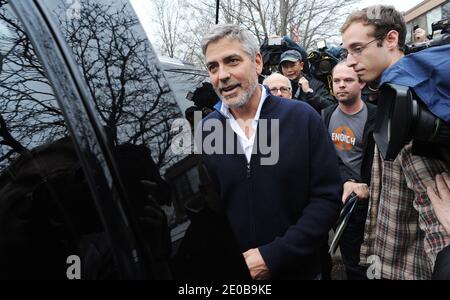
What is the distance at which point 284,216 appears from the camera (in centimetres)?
144

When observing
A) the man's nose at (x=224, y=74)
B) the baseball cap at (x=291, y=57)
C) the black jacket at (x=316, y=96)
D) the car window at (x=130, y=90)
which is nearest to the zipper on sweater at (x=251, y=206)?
the man's nose at (x=224, y=74)

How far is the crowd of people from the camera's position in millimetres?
1348

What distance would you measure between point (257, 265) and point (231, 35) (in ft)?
3.21

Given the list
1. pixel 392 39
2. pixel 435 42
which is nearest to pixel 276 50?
pixel 392 39

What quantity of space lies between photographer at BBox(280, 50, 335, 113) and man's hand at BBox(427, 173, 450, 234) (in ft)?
7.00

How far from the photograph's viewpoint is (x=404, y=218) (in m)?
1.61

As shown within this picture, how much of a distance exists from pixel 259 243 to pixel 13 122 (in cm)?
97

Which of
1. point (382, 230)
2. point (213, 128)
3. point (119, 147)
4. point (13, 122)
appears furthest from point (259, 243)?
point (13, 122)

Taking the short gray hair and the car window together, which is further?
the short gray hair

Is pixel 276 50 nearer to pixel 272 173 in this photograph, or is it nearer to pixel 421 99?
pixel 272 173

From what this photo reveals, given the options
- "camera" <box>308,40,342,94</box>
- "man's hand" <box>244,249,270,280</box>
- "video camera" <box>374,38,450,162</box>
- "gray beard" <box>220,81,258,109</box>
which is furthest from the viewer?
"camera" <box>308,40,342,94</box>

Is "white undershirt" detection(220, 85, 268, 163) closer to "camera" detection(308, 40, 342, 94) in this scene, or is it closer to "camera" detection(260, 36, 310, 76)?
"camera" detection(308, 40, 342, 94)

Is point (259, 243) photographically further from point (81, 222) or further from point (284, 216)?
point (81, 222)

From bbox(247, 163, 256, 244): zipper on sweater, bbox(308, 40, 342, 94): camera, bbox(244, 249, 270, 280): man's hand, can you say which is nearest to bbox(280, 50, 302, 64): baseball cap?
bbox(308, 40, 342, 94): camera
